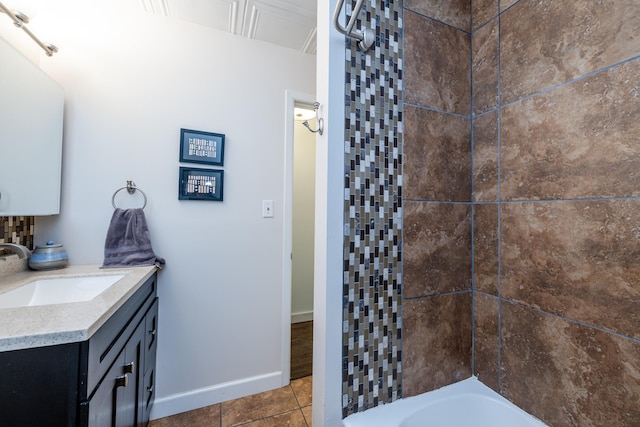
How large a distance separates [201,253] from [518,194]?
167 centimetres

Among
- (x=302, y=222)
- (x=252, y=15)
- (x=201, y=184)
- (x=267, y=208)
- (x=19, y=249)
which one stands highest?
(x=252, y=15)

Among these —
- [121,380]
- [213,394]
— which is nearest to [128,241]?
[121,380]

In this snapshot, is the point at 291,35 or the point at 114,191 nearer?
the point at 114,191

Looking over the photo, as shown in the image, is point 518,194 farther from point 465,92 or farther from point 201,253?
point 201,253

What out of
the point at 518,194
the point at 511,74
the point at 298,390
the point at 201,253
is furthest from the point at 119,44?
the point at 298,390

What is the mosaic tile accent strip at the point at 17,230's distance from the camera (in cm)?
117

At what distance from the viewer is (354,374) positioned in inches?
35.8

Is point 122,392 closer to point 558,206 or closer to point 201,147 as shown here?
point 201,147

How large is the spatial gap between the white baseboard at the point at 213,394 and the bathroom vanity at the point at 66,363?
2.03ft

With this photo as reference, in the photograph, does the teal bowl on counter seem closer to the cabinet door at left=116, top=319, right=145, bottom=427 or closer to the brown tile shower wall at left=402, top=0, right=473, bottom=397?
the cabinet door at left=116, top=319, right=145, bottom=427

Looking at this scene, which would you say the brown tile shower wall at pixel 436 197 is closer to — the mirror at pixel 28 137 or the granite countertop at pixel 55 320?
the granite countertop at pixel 55 320

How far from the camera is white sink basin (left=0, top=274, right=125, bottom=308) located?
1.01m

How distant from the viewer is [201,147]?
159 centimetres

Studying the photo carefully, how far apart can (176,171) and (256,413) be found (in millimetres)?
1543
